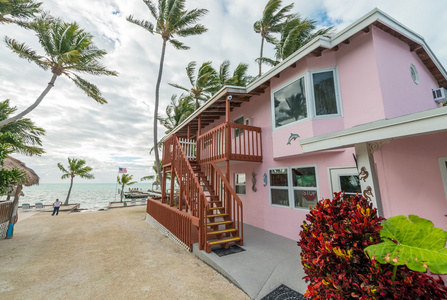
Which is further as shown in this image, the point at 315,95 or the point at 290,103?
the point at 290,103

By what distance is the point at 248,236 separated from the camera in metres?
6.11

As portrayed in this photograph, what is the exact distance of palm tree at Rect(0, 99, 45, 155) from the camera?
12898mm

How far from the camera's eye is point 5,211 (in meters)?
7.45

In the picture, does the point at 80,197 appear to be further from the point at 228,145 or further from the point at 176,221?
the point at 228,145

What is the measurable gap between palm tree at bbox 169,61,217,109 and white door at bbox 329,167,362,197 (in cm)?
1331

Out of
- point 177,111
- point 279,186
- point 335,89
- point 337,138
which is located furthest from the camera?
point 177,111

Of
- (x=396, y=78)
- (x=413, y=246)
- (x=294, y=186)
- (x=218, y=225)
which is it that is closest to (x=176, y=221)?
(x=218, y=225)

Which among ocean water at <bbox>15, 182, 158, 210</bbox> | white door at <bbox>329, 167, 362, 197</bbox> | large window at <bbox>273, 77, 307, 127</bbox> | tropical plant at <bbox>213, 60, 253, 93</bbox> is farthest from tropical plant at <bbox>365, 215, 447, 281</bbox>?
ocean water at <bbox>15, 182, 158, 210</bbox>

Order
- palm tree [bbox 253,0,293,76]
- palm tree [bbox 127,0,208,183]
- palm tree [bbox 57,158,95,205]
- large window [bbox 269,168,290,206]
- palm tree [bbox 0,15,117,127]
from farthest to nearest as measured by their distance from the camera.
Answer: palm tree [bbox 57,158,95,205] < palm tree [bbox 253,0,293,76] < palm tree [bbox 127,0,208,183] < palm tree [bbox 0,15,117,127] < large window [bbox 269,168,290,206]

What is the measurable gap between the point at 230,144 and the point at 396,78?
4988 millimetres

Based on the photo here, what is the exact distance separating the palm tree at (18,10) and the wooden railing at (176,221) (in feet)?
42.7

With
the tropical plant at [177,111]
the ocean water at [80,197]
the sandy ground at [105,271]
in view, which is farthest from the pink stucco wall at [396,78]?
the ocean water at [80,197]

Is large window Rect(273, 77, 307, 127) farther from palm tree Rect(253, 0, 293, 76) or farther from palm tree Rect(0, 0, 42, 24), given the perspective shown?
palm tree Rect(0, 0, 42, 24)

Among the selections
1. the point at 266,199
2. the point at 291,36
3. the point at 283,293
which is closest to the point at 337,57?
the point at 266,199
